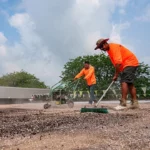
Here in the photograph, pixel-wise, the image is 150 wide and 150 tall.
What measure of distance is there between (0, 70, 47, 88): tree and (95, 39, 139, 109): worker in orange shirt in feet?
171

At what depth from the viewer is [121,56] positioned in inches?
317

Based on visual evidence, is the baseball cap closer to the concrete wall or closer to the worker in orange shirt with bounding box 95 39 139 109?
the worker in orange shirt with bounding box 95 39 139 109

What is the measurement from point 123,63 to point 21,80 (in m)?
53.9

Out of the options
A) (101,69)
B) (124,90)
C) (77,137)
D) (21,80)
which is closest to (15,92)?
(101,69)

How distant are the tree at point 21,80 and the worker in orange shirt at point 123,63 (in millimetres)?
52232

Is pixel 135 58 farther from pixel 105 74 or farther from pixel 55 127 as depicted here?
pixel 105 74

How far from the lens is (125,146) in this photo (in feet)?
10.6

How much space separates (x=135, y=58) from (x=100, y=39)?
3.30 ft

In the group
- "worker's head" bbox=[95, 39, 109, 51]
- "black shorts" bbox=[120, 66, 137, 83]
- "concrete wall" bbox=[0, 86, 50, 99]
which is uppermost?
"concrete wall" bbox=[0, 86, 50, 99]

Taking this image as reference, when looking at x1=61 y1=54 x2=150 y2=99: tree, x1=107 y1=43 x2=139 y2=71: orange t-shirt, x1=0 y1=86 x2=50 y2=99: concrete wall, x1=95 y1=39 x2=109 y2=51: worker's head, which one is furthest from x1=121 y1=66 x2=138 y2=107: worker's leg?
x1=61 y1=54 x2=150 y2=99: tree

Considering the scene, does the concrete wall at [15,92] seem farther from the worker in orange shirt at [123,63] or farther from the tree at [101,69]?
the worker in orange shirt at [123,63]

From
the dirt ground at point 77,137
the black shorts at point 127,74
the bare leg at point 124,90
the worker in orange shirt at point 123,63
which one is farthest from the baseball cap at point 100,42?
the dirt ground at point 77,137

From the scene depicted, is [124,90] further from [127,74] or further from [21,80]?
[21,80]

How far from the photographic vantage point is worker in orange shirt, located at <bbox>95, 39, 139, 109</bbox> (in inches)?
311
